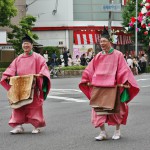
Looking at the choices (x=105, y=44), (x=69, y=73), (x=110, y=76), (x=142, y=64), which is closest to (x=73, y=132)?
(x=110, y=76)

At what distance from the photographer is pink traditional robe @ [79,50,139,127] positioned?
33.4 feet

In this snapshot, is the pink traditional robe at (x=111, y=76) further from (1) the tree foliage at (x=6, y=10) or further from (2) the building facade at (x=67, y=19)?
(2) the building facade at (x=67, y=19)

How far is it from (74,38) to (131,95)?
155 feet

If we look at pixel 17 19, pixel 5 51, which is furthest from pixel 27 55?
pixel 17 19

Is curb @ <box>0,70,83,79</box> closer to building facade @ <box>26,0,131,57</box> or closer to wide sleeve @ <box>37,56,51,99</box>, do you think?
building facade @ <box>26,0,131,57</box>

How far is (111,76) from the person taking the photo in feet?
33.5

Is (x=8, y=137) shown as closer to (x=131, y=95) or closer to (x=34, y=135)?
(x=34, y=135)

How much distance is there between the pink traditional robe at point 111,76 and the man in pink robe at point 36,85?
1250mm

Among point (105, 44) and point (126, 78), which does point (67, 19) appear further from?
point (126, 78)

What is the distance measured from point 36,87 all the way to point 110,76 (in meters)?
1.75

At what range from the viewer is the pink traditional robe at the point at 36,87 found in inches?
443

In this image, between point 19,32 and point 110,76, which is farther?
point 19,32

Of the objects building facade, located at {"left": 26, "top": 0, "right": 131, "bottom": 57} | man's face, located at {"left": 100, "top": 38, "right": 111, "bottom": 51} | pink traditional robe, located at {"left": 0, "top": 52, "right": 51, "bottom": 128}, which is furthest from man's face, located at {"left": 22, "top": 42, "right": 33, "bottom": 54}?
building facade, located at {"left": 26, "top": 0, "right": 131, "bottom": 57}

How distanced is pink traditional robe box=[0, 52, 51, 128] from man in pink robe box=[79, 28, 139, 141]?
125 centimetres
